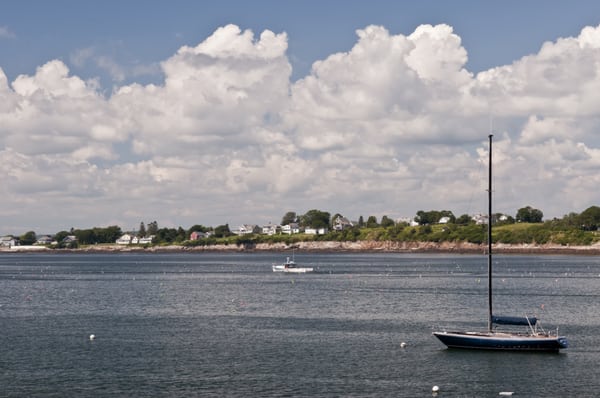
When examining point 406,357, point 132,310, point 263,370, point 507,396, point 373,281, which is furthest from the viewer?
point 373,281

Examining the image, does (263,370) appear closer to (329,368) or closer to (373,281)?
(329,368)

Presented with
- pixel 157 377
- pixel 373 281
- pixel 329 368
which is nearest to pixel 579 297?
pixel 373 281

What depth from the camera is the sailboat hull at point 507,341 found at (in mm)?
75625

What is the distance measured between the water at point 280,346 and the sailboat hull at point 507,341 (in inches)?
38.2

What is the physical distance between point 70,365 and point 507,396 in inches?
1503

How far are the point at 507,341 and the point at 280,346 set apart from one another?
2256cm

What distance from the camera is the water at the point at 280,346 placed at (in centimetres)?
6350

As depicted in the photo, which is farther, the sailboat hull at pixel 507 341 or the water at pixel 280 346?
the sailboat hull at pixel 507 341

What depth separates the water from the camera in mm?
63500

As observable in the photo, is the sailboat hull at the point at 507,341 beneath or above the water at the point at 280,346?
above

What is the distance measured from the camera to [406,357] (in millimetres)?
75312

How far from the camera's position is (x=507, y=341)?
2995 inches

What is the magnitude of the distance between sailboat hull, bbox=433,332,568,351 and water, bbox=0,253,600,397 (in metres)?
0.97

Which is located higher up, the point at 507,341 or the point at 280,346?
the point at 507,341
